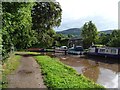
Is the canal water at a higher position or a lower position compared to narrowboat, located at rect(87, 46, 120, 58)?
lower

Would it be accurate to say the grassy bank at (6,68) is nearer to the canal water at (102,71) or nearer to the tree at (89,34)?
the canal water at (102,71)

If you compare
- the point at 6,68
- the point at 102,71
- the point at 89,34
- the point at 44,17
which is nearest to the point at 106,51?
the point at 44,17

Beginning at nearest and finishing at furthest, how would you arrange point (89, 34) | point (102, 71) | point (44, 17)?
point (102, 71)
point (44, 17)
point (89, 34)

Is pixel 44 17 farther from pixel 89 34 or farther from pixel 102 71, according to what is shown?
pixel 89 34

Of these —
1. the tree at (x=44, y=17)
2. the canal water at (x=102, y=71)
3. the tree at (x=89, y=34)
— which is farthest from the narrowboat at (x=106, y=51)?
the tree at (x=89, y=34)

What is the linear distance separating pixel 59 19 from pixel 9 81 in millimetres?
30680

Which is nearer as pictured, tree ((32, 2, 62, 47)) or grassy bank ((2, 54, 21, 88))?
grassy bank ((2, 54, 21, 88))

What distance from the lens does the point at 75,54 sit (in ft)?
175

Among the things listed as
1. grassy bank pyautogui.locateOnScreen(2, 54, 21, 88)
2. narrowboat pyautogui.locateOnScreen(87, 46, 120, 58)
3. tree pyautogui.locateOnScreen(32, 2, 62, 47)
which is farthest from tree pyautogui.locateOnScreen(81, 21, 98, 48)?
grassy bank pyautogui.locateOnScreen(2, 54, 21, 88)

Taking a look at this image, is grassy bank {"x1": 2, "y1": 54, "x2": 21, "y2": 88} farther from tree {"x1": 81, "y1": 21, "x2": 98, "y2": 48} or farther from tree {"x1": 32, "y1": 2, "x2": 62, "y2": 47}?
tree {"x1": 81, "y1": 21, "x2": 98, "y2": 48}

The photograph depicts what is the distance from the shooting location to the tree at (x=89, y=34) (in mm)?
64787

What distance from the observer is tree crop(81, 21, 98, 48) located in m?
64.8

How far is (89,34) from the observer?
65875mm

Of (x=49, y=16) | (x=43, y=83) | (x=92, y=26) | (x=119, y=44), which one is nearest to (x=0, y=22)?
(x=43, y=83)
